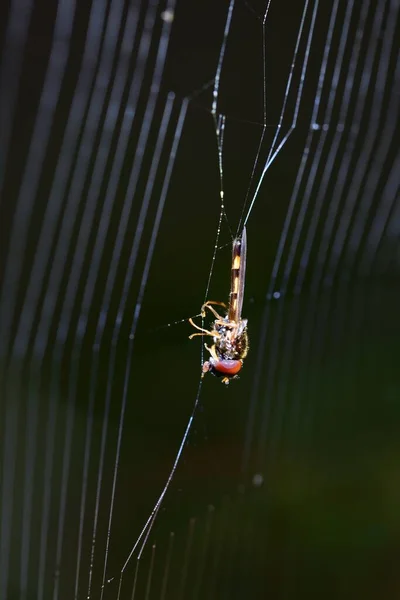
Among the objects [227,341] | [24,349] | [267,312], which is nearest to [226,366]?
[227,341]

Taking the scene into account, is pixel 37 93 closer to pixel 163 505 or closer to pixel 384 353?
pixel 163 505

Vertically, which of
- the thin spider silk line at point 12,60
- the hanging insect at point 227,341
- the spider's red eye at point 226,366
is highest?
the thin spider silk line at point 12,60

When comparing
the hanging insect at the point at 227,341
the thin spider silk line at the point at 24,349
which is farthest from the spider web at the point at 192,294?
the hanging insect at the point at 227,341

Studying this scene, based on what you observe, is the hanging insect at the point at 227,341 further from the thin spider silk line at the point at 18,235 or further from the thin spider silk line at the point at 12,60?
the thin spider silk line at the point at 18,235

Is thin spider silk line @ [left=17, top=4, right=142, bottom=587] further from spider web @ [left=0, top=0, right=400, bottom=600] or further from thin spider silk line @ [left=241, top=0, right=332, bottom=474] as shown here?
thin spider silk line @ [left=241, top=0, right=332, bottom=474]

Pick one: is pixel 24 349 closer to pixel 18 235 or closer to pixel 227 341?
pixel 18 235

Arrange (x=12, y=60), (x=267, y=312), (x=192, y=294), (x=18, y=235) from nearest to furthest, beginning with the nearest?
1. (x=12, y=60)
2. (x=18, y=235)
3. (x=192, y=294)
4. (x=267, y=312)

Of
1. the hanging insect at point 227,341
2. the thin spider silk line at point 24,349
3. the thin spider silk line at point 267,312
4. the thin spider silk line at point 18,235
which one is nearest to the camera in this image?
the hanging insect at point 227,341

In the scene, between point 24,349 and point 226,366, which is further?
point 24,349

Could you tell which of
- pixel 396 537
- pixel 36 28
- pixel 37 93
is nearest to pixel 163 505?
pixel 396 537
